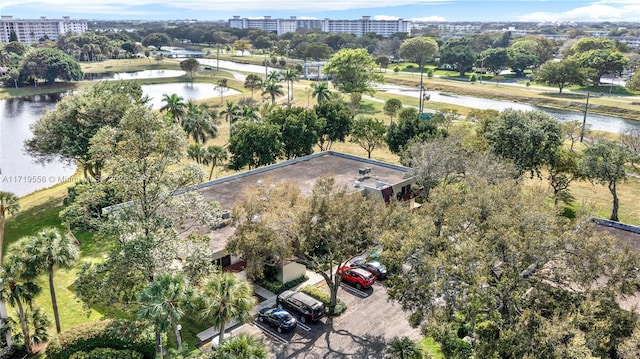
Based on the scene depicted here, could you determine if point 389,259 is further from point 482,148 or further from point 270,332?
point 482,148

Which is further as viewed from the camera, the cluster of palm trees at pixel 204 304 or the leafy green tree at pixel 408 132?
the leafy green tree at pixel 408 132

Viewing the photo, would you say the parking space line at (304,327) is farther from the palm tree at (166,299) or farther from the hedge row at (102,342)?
the palm tree at (166,299)

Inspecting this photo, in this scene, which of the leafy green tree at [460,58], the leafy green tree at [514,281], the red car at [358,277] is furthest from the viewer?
the leafy green tree at [460,58]

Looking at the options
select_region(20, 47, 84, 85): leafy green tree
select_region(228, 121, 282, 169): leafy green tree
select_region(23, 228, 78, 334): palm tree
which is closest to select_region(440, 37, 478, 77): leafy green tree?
select_region(20, 47, 84, 85): leafy green tree

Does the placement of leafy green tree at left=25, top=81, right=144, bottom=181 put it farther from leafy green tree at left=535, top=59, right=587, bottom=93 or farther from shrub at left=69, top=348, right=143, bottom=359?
leafy green tree at left=535, top=59, right=587, bottom=93

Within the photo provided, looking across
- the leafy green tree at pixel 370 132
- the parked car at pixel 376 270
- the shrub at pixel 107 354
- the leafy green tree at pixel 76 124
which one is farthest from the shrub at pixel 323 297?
the leafy green tree at pixel 370 132

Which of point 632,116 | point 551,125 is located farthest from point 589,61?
point 551,125
